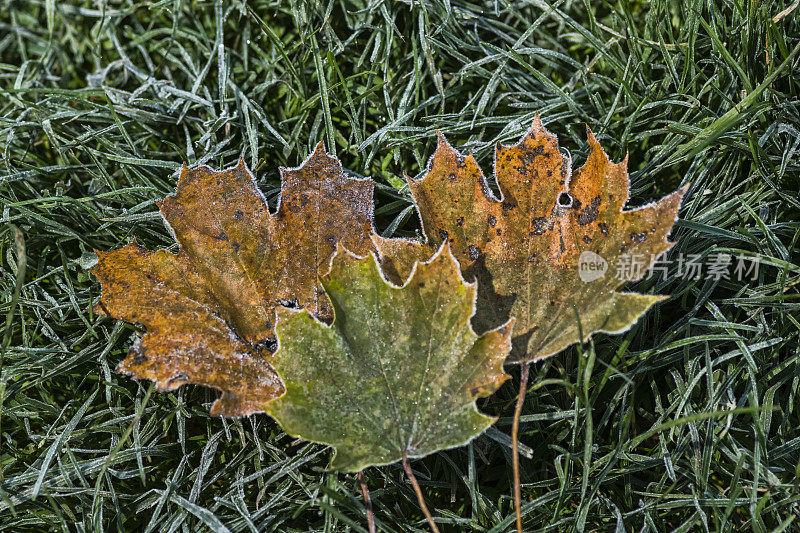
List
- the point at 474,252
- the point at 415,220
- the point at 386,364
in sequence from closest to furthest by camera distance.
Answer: the point at 386,364
the point at 474,252
the point at 415,220

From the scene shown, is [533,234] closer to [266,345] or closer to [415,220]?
[415,220]

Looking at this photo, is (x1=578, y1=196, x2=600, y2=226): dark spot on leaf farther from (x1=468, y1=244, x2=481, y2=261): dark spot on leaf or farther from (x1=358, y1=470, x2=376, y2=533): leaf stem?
(x1=358, y1=470, x2=376, y2=533): leaf stem

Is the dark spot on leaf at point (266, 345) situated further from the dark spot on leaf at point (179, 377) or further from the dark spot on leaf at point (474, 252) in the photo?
the dark spot on leaf at point (474, 252)

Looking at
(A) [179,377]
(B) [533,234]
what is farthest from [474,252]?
(A) [179,377]

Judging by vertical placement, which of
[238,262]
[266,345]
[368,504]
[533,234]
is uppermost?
[533,234]

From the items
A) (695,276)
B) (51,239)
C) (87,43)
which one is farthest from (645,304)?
(87,43)

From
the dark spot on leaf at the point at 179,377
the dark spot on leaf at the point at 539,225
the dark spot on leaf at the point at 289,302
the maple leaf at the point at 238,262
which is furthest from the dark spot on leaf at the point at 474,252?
the dark spot on leaf at the point at 179,377

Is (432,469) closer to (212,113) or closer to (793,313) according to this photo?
(793,313)
